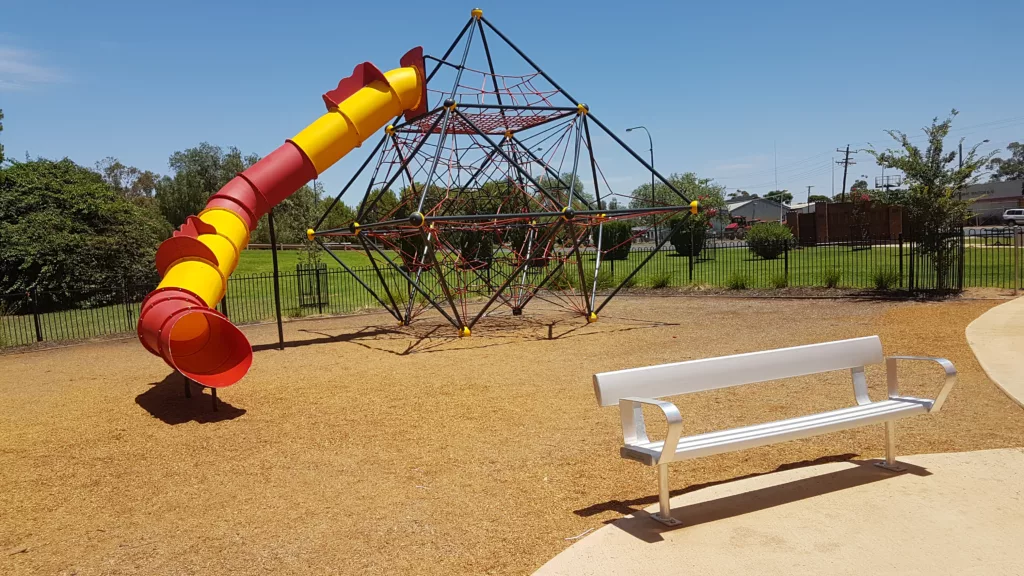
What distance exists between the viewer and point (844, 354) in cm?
518

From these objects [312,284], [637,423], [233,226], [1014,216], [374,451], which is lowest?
[374,451]

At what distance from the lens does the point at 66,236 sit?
22.2m

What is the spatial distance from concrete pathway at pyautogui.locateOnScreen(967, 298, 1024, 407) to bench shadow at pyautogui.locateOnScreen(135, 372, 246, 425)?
7999mm

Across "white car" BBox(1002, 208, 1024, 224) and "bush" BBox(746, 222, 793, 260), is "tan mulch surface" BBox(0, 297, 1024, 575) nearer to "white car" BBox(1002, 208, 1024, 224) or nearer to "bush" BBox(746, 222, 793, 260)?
"bush" BBox(746, 222, 793, 260)

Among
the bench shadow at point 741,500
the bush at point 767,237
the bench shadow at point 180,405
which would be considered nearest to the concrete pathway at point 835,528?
the bench shadow at point 741,500

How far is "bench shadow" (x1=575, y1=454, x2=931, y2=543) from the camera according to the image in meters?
4.13

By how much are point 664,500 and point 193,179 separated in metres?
51.0

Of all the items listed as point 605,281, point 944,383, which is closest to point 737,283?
point 605,281

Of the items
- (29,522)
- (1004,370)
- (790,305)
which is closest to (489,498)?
(29,522)

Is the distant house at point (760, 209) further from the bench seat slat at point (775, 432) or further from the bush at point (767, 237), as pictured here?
the bench seat slat at point (775, 432)

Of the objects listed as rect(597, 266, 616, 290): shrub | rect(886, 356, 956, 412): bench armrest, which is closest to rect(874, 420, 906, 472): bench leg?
rect(886, 356, 956, 412): bench armrest

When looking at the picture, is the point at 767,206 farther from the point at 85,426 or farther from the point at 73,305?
the point at 85,426

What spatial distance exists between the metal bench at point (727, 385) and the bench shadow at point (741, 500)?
116 mm

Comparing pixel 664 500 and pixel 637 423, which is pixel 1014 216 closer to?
pixel 637 423
